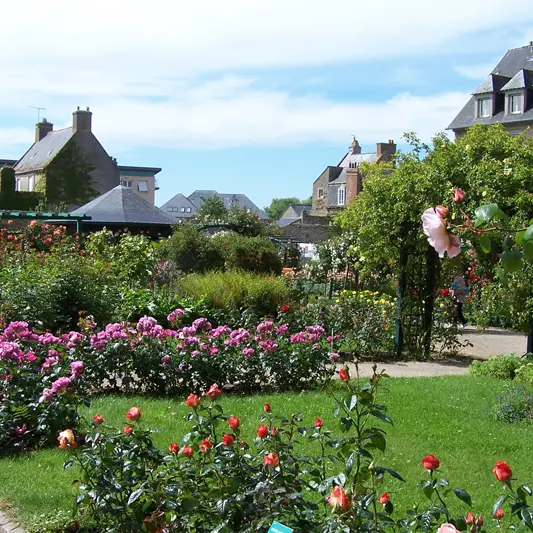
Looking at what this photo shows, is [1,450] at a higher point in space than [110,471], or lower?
lower

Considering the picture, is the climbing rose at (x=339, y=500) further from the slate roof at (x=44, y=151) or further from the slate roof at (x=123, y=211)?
the slate roof at (x=44, y=151)

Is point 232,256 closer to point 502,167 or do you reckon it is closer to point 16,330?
point 502,167

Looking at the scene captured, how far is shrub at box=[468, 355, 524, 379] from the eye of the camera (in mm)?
8758

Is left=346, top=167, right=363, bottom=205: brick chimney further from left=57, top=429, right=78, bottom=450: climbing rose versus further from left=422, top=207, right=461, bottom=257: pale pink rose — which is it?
left=422, top=207, right=461, bottom=257: pale pink rose

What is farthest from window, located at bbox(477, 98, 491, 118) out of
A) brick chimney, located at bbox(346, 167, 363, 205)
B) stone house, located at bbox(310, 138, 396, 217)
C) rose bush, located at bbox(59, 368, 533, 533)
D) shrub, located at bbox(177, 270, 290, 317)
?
rose bush, located at bbox(59, 368, 533, 533)

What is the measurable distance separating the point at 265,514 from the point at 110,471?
83cm

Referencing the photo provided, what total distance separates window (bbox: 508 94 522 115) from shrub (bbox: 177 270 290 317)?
96.1ft

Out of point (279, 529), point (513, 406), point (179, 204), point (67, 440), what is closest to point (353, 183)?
point (179, 204)

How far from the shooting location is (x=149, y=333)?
7422mm

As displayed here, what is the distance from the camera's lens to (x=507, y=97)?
128ft

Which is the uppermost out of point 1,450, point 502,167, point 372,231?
point 502,167

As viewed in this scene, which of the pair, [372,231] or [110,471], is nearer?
[110,471]

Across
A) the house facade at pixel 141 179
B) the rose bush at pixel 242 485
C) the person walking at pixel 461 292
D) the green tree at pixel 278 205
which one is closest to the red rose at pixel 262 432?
the rose bush at pixel 242 485

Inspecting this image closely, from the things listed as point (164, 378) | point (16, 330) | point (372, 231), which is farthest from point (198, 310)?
point (16, 330)
